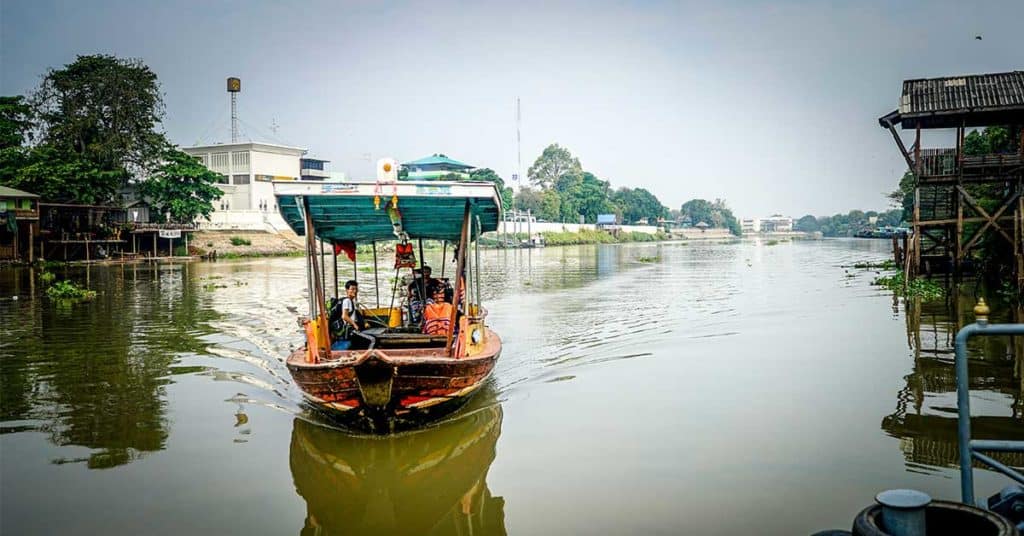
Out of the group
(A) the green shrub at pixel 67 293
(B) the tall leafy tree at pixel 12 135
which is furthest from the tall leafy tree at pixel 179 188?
(A) the green shrub at pixel 67 293

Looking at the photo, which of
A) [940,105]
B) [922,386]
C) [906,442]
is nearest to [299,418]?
[906,442]

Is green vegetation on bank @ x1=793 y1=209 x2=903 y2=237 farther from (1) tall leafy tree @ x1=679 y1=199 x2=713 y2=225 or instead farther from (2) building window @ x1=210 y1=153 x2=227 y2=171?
(2) building window @ x1=210 y1=153 x2=227 y2=171

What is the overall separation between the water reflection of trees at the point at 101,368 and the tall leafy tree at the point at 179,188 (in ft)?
78.0

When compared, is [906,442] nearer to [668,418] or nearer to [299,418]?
[668,418]

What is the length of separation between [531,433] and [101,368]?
7.44 meters

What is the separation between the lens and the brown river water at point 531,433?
6.34 metres

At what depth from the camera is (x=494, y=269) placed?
36.9m

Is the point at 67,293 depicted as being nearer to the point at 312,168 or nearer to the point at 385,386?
the point at 385,386

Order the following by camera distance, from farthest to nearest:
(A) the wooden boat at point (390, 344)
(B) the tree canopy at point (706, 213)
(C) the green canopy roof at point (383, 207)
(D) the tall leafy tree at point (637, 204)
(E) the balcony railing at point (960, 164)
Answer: (B) the tree canopy at point (706, 213) → (D) the tall leafy tree at point (637, 204) → (E) the balcony railing at point (960, 164) → (C) the green canopy roof at point (383, 207) → (A) the wooden boat at point (390, 344)

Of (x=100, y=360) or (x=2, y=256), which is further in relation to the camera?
(x=2, y=256)

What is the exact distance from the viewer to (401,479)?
717 cm

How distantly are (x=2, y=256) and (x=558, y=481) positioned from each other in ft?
122

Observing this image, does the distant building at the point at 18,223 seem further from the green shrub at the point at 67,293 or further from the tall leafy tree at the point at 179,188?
the green shrub at the point at 67,293

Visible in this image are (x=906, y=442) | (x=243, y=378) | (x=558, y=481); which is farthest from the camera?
(x=243, y=378)
